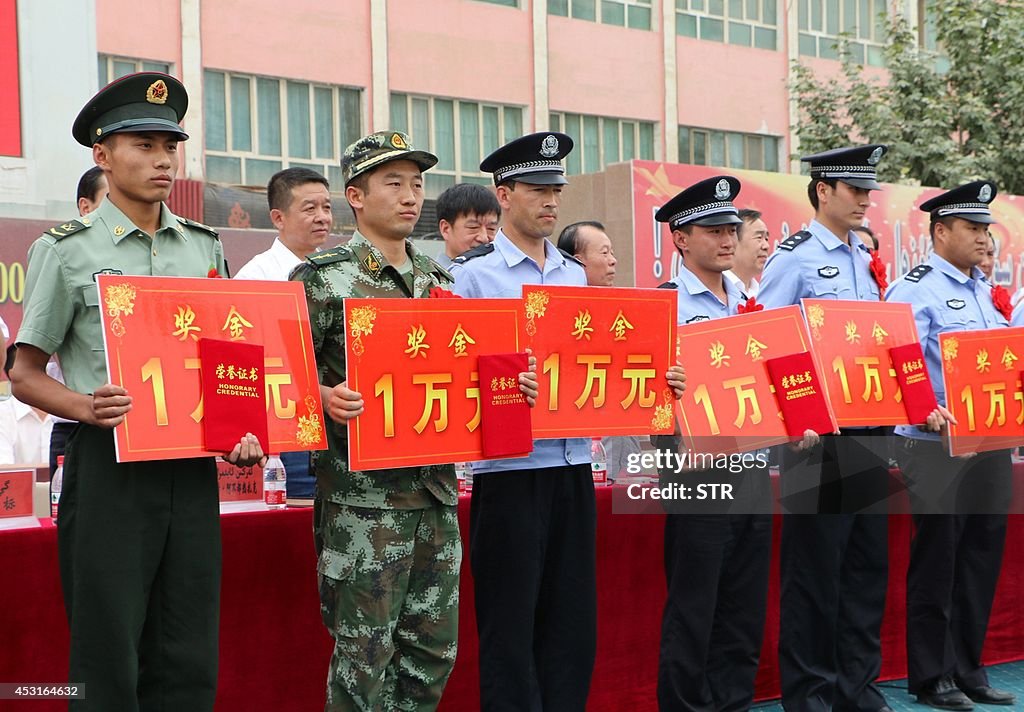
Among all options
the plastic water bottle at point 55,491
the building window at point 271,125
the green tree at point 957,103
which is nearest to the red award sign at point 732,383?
the plastic water bottle at point 55,491

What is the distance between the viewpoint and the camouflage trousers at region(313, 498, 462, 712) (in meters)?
3.12

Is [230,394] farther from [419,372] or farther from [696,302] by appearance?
[696,302]

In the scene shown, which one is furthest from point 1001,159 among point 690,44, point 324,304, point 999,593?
point 324,304

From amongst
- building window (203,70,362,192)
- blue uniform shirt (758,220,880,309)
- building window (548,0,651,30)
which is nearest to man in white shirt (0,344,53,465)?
blue uniform shirt (758,220,880,309)

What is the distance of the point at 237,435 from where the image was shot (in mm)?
2842

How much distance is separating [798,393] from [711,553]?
0.60 meters

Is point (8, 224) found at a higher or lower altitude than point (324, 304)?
higher

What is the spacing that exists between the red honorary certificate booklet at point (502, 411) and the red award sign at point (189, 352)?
17.9 inches

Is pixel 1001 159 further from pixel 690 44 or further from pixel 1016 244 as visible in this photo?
pixel 690 44

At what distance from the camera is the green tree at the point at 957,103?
50.6ft

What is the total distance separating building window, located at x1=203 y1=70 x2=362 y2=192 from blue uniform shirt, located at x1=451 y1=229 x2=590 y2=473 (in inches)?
523

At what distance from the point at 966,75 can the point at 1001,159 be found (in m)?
1.17

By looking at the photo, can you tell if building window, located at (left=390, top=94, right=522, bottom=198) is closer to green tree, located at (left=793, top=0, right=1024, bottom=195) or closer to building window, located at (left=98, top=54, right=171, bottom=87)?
building window, located at (left=98, top=54, right=171, bottom=87)

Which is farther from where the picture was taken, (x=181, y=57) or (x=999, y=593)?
(x=181, y=57)
